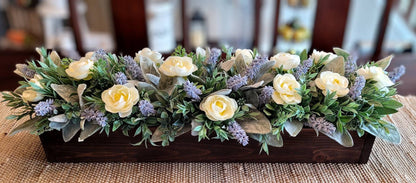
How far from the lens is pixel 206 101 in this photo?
26.5 inches

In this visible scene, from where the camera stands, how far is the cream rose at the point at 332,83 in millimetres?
696

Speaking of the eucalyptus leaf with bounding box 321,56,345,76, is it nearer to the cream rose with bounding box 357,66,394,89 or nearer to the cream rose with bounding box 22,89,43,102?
the cream rose with bounding box 357,66,394,89

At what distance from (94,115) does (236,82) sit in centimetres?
28

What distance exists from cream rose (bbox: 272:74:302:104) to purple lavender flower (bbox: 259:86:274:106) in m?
0.01

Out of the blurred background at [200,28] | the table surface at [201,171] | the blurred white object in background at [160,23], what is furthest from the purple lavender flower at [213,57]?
the blurred white object in background at [160,23]

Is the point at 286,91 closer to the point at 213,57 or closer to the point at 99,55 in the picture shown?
the point at 213,57

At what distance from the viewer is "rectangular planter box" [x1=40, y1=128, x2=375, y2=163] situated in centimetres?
75

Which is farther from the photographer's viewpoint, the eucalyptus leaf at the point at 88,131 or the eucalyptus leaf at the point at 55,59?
the eucalyptus leaf at the point at 55,59

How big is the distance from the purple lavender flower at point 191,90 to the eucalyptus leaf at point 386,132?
340mm

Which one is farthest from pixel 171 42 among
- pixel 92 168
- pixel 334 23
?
pixel 92 168

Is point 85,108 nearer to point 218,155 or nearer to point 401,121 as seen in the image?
Answer: point 218,155

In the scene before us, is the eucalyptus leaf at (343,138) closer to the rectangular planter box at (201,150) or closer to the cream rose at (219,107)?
the rectangular planter box at (201,150)

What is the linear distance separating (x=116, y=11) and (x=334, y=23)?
970mm

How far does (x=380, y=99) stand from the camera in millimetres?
725
